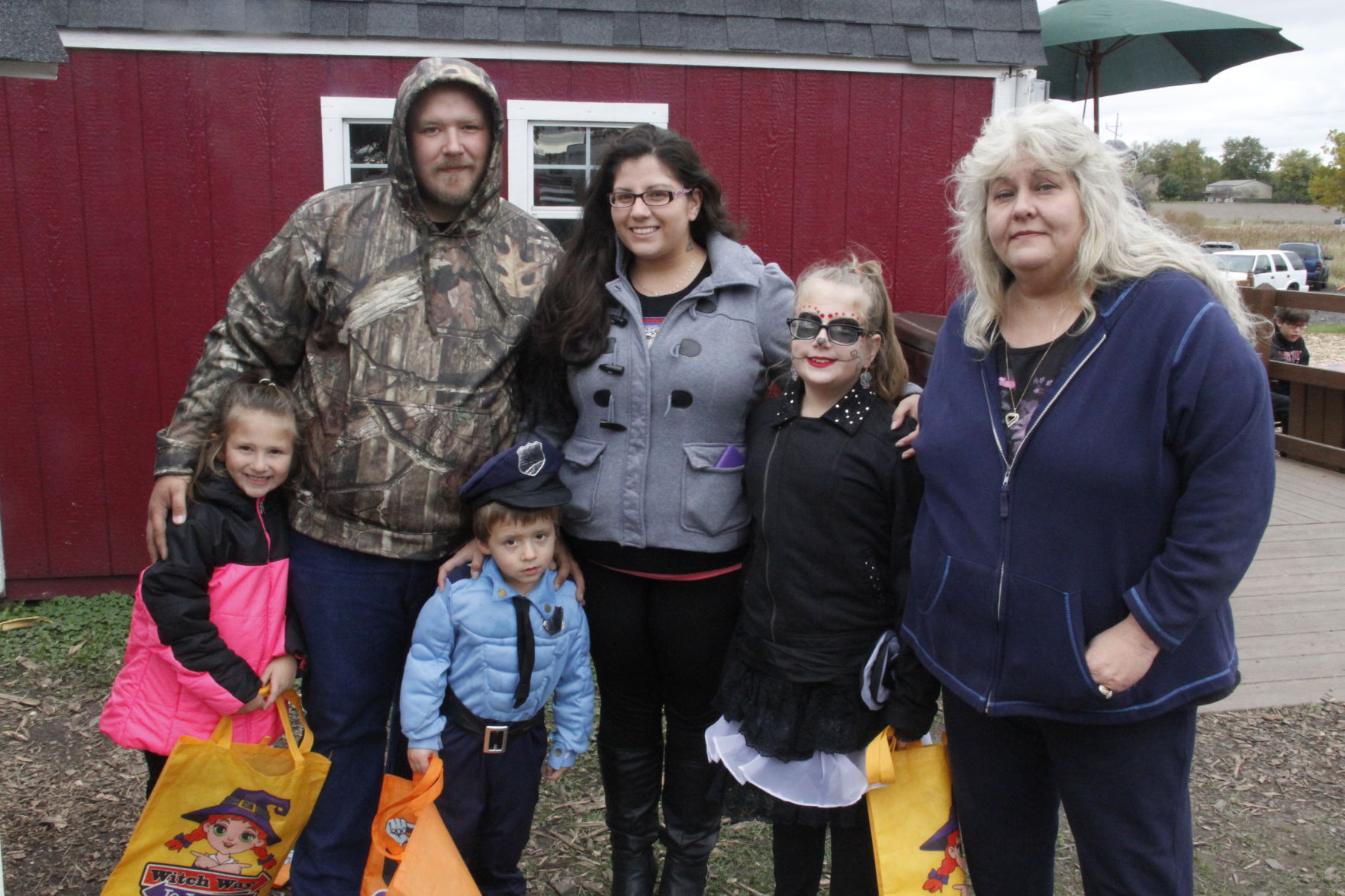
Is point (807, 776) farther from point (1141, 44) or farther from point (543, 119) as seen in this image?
point (1141, 44)

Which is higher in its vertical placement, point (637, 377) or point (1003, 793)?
point (637, 377)

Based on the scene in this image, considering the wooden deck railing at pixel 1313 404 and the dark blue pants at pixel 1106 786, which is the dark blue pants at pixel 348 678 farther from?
the wooden deck railing at pixel 1313 404

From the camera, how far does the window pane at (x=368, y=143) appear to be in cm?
489

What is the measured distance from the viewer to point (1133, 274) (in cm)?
179

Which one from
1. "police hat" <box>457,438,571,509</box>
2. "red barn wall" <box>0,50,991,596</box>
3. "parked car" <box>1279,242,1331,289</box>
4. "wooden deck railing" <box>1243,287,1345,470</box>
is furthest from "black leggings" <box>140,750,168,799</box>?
"parked car" <box>1279,242,1331,289</box>

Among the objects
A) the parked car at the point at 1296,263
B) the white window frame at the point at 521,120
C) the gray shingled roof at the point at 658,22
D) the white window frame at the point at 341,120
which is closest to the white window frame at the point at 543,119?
the white window frame at the point at 521,120

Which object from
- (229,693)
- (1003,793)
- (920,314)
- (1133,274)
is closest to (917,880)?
(1003,793)

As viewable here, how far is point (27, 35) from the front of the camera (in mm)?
1914

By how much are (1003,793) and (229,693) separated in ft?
5.45

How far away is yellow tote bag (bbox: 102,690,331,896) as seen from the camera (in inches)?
91.7

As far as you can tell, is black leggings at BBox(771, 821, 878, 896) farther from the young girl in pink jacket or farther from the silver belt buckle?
the young girl in pink jacket

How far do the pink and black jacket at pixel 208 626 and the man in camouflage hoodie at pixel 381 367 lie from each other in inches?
2.2

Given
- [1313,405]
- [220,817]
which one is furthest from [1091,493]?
[1313,405]

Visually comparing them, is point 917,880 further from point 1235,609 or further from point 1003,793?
point 1235,609
